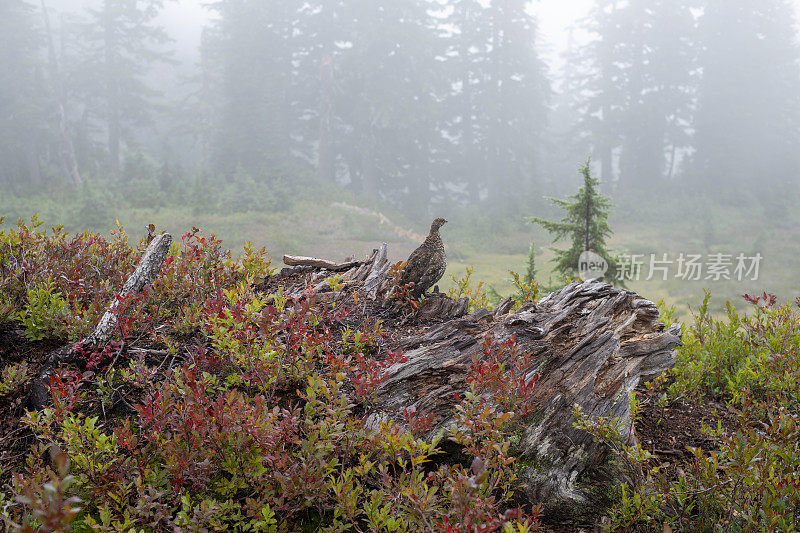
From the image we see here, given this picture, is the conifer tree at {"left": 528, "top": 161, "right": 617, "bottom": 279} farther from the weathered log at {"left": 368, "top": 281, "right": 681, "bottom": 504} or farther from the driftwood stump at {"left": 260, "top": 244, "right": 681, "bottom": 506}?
the weathered log at {"left": 368, "top": 281, "right": 681, "bottom": 504}

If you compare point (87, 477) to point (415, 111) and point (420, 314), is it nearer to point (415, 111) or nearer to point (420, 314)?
point (420, 314)

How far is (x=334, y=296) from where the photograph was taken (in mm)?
4848

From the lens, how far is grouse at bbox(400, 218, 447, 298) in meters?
4.76

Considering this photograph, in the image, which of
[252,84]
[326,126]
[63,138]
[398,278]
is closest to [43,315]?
[398,278]

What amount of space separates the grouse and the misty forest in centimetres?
3

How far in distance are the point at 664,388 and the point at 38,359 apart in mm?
5520

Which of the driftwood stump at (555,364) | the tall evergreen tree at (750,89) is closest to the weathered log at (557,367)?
the driftwood stump at (555,364)

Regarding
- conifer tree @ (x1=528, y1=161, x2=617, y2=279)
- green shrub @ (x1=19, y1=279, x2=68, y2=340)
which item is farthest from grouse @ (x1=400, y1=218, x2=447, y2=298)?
conifer tree @ (x1=528, y1=161, x2=617, y2=279)

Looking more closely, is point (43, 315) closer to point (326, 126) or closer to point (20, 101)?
point (326, 126)

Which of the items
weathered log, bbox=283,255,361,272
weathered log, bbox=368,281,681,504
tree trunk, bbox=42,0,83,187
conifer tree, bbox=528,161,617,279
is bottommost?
weathered log, bbox=368,281,681,504

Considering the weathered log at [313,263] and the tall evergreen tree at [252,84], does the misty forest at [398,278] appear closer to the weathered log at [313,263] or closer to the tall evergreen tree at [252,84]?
the weathered log at [313,263]

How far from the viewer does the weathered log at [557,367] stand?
3152 mm

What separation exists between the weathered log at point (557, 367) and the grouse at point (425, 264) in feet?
A: 2.17

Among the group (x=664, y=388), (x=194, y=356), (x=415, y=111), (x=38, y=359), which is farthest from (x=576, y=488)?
(x=415, y=111)
